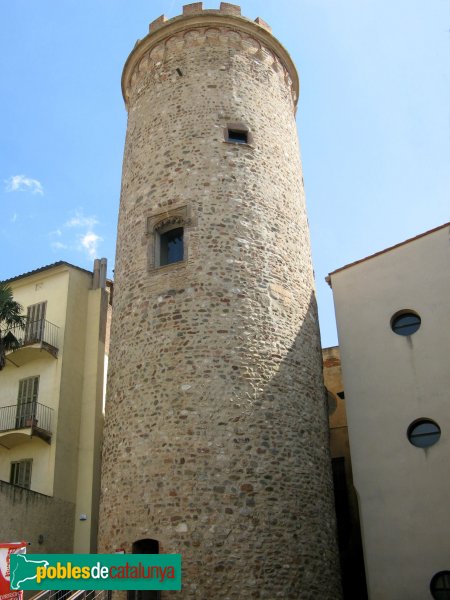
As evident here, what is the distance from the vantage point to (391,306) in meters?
16.5

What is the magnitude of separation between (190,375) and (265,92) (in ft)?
27.1

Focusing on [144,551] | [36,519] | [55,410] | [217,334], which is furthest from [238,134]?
[36,519]

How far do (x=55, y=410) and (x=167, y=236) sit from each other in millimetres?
5233

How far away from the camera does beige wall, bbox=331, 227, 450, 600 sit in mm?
14062


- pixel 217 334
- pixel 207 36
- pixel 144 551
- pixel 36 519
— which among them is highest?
pixel 207 36

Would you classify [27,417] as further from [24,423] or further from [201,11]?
[201,11]

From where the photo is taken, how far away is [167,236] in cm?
1681

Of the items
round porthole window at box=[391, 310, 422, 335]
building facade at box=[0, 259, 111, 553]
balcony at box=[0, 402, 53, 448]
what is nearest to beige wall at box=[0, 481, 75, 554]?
building facade at box=[0, 259, 111, 553]

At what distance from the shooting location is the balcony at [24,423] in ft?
56.7

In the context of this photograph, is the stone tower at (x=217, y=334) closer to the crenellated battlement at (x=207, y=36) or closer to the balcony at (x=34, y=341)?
the crenellated battlement at (x=207, y=36)

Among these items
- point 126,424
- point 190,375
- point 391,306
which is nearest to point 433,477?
point 391,306

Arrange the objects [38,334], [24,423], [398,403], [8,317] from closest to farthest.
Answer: [398,403]
[24,423]
[8,317]
[38,334]

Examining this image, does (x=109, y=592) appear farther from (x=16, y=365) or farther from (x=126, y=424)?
(x=16, y=365)

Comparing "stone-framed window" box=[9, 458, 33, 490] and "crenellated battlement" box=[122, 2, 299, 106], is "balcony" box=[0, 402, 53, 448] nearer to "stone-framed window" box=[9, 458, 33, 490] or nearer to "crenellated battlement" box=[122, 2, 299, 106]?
"stone-framed window" box=[9, 458, 33, 490]
